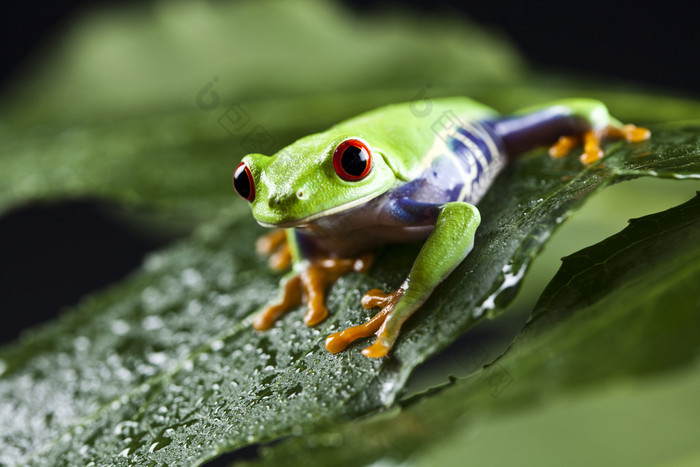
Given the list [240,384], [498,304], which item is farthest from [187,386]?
[498,304]

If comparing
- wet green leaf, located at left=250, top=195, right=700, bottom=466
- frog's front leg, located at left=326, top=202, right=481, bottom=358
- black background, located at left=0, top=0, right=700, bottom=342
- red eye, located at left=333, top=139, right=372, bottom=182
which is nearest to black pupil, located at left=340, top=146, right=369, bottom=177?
red eye, located at left=333, top=139, right=372, bottom=182

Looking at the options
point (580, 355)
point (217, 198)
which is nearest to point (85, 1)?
point (217, 198)

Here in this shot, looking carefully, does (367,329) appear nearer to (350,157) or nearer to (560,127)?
(350,157)

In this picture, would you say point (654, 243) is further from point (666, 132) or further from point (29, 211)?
point (29, 211)

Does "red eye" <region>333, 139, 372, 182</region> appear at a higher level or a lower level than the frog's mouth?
higher

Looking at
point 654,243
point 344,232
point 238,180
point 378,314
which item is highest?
point 238,180

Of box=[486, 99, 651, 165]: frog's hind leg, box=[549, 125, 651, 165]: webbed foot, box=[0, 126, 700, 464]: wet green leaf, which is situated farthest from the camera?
box=[486, 99, 651, 165]: frog's hind leg

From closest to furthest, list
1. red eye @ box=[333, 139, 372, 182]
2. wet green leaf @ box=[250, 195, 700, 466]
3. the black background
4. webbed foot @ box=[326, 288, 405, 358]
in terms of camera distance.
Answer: wet green leaf @ box=[250, 195, 700, 466] < webbed foot @ box=[326, 288, 405, 358] < red eye @ box=[333, 139, 372, 182] < the black background

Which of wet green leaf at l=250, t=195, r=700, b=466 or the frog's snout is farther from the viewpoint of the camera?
the frog's snout

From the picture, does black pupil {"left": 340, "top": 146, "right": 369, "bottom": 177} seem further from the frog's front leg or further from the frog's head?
the frog's front leg
